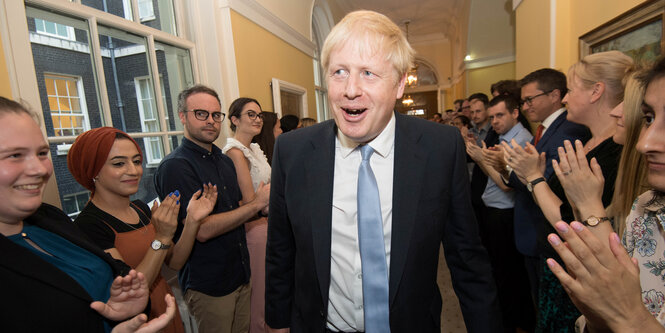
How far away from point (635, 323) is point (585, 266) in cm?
15

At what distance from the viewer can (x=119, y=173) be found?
55.4 inches

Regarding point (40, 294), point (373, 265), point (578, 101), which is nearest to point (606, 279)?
point (373, 265)

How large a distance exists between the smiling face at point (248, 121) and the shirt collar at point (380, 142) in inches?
56.1

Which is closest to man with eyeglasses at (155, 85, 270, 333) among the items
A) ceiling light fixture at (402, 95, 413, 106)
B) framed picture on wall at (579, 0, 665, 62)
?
framed picture on wall at (579, 0, 665, 62)

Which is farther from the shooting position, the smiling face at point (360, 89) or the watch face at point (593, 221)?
the watch face at point (593, 221)

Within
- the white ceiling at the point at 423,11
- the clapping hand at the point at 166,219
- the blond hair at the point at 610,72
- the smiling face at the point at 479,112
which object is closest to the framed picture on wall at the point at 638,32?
the blond hair at the point at 610,72

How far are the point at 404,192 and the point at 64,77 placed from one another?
2.21 m

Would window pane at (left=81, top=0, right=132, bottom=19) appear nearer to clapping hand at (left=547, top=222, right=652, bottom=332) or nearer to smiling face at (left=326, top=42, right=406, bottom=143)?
smiling face at (left=326, top=42, right=406, bottom=143)

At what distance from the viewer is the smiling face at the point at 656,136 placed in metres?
0.86

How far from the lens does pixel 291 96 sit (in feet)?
15.9

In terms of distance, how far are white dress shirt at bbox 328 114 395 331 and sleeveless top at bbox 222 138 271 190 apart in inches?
54.1

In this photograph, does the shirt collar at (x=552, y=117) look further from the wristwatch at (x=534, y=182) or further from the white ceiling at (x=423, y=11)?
the white ceiling at (x=423, y=11)

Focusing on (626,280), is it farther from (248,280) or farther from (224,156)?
(224,156)

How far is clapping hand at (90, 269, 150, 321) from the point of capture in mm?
992
